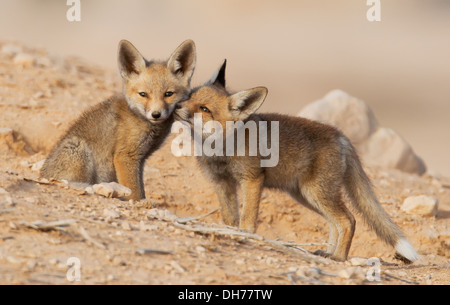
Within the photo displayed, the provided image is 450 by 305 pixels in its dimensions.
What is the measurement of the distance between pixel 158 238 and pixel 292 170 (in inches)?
82.5

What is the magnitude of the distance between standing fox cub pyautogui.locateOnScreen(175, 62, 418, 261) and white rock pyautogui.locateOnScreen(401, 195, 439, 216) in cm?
199

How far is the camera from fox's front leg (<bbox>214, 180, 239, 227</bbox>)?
638 centimetres

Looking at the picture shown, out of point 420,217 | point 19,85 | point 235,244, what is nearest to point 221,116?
point 235,244

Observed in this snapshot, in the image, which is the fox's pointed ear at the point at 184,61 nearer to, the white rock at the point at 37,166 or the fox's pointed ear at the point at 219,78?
the fox's pointed ear at the point at 219,78

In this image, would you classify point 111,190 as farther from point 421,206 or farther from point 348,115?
point 348,115

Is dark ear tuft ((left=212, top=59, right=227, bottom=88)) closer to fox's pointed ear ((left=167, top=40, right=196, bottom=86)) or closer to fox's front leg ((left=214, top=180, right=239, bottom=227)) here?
fox's pointed ear ((left=167, top=40, right=196, bottom=86))

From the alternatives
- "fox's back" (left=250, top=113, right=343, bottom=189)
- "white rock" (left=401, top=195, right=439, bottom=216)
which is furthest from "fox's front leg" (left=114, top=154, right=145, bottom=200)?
"white rock" (left=401, top=195, right=439, bottom=216)

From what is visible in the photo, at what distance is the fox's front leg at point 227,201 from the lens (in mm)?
6375

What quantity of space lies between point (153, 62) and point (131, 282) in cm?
313

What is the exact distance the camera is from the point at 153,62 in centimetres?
645

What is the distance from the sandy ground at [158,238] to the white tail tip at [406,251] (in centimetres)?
9

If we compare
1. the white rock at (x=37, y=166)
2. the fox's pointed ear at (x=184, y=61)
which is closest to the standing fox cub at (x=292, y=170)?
the fox's pointed ear at (x=184, y=61)

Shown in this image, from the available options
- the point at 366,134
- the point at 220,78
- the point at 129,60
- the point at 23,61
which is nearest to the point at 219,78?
the point at 220,78

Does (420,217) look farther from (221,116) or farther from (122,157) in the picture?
(122,157)
